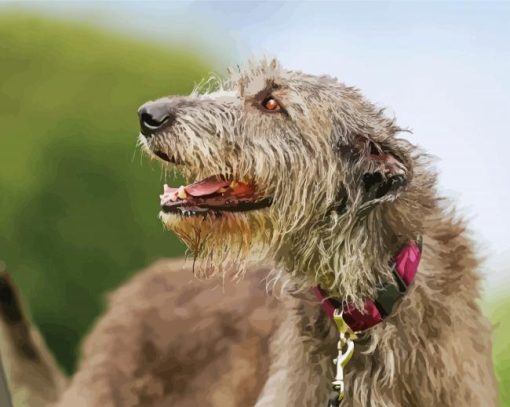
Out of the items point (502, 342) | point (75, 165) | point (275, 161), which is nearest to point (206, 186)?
point (275, 161)

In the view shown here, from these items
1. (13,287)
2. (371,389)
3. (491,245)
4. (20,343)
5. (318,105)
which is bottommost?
(20,343)

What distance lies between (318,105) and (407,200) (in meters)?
0.21

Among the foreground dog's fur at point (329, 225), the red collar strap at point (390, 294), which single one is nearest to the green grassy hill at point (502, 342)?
the foreground dog's fur at point (329, 225)

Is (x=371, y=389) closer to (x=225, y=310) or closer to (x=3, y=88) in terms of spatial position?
(x=225, y=310)

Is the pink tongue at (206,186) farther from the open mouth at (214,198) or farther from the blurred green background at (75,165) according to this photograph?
the blurred green background at (75,165)

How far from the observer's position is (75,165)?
4.16 feet

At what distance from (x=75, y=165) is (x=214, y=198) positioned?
413 millimetres

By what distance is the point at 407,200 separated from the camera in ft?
3.24

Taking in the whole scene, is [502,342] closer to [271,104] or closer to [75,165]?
[271,104]

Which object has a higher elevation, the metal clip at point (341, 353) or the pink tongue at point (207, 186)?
the pink tongue at point (207, 186)

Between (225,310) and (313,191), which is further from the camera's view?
(225,310)

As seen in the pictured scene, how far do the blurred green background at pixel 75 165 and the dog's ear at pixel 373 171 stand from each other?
1.29 ft

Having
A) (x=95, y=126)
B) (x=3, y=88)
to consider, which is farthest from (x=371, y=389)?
(x=3, y=88)

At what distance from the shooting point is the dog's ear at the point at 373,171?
2.99 feet
